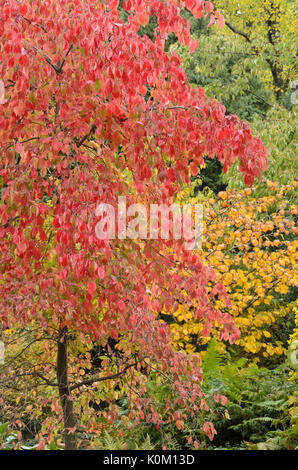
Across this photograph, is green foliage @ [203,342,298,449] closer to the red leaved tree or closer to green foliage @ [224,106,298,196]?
the red leaved tree

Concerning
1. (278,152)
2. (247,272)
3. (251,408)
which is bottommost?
(251,408)

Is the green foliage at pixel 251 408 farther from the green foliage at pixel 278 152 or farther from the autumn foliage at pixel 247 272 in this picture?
the green foliage at pixel 278 152

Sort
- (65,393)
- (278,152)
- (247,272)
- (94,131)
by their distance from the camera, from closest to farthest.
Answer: (94,131) < (65,393) < (247,272) < (278,152)

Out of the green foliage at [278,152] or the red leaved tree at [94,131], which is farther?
the green foliage at [278,152]

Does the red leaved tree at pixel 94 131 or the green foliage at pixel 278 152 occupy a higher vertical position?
the green foliage at pixel 278 152

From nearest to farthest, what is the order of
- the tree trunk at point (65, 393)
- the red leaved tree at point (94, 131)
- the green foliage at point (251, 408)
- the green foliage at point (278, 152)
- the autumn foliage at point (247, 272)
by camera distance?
1. the red leaved tree at point (94, 131)
2. the tree trunk at point (65, 393)
3. the green foliage at point (251, 408)
4. the autumn foliage at point (247, 272)
5. the green foliage at point (278, 152)

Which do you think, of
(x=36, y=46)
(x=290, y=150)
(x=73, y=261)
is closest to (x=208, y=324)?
(x=73, y=261)

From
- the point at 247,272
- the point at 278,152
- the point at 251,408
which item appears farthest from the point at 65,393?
the point at 278,152

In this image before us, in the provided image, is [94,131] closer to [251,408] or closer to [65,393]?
[65,393]

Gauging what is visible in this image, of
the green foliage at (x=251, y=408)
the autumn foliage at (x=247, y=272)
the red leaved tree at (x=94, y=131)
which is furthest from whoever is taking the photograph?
the autumn foliage at (x=247, y=272)

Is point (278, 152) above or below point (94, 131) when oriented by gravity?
above

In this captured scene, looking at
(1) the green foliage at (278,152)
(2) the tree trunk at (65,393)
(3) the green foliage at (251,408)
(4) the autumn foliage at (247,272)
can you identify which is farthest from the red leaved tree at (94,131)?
(1) the green foliage at (278,152)

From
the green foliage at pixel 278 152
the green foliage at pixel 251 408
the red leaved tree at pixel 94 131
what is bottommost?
the green foliage at pixel 251 408

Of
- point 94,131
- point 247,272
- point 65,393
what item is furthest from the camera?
point 247,272
